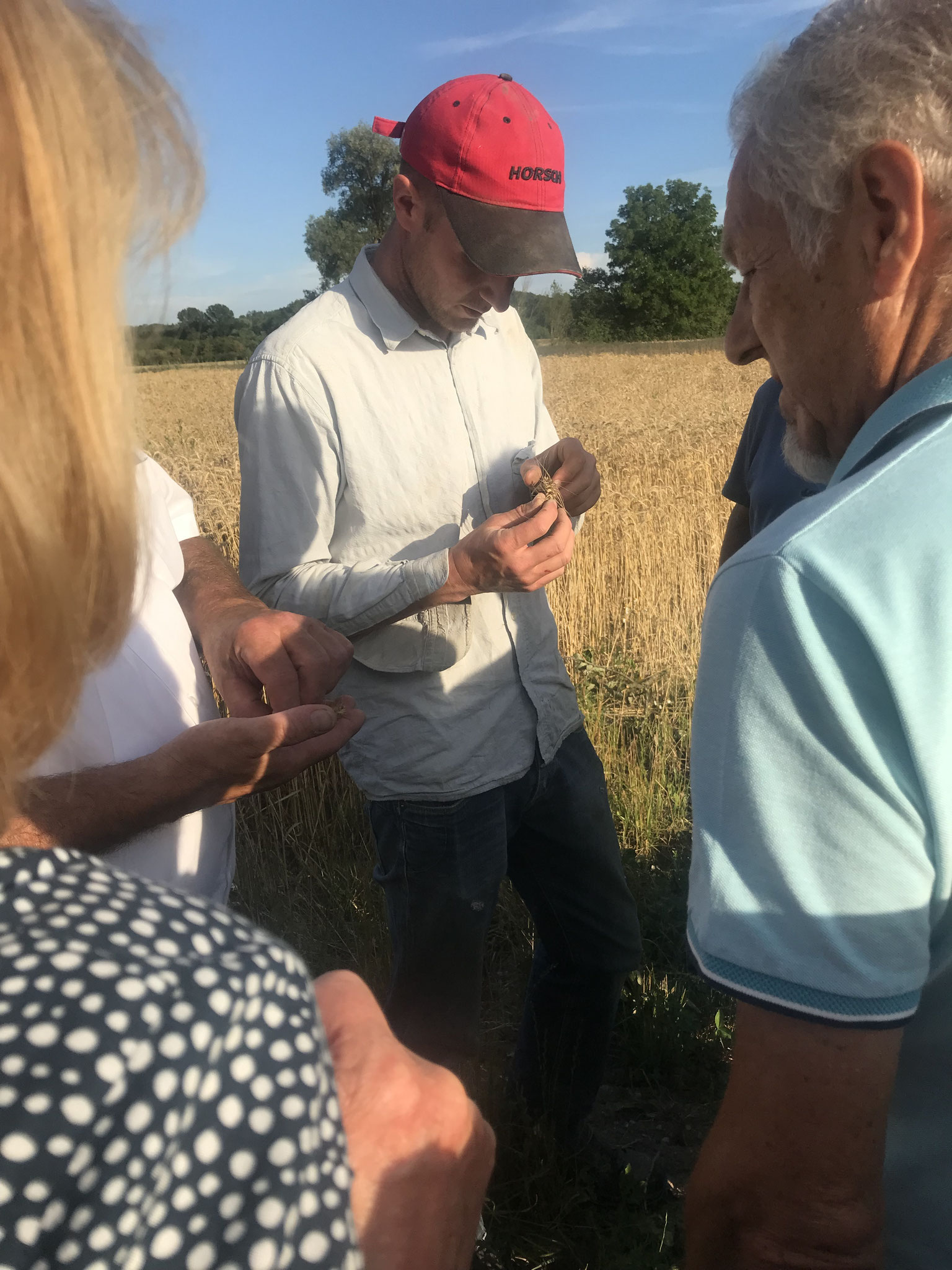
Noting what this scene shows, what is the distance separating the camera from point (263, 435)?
2.26m

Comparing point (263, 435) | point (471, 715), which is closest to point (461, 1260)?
point (471, 715)

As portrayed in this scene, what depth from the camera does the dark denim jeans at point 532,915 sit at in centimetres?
234

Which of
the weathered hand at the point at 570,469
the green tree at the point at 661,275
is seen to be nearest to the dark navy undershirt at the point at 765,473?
the weathered hand at the point at 570,469

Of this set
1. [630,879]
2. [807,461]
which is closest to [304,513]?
[807,461]

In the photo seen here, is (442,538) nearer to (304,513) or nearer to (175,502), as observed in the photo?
(304,513)

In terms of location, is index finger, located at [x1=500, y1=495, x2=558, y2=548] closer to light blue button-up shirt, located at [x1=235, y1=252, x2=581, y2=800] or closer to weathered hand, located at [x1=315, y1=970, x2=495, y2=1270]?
light blue button-up shirt, located at [x1=235, y1=252, x2=581, y2=800]

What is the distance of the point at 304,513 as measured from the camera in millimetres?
2270

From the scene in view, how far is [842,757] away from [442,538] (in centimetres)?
160

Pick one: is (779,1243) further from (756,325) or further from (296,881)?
(296,881)

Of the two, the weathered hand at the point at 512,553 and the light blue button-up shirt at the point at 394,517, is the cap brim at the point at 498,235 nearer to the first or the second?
the light blue button-up shirt at the point at 394,517

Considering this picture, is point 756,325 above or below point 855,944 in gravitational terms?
above

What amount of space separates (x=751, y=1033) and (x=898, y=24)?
1230 mm

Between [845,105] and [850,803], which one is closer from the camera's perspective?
[850,803]

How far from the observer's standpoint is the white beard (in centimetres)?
147
